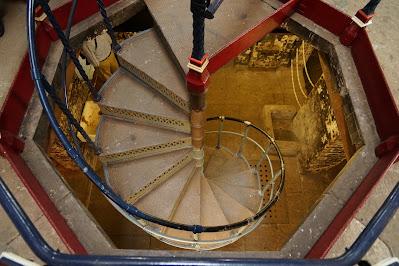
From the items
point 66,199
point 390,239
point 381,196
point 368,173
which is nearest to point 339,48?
point 368,173

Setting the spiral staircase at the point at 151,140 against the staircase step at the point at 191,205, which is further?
the staircase step at the point at 191,205

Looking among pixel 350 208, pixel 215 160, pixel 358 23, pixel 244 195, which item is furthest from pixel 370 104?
pixel 215 160

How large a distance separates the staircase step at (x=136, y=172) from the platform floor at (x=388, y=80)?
1243 mm

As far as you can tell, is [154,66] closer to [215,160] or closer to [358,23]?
[358,23]

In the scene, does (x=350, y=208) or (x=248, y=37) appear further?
(x=248, y=37)

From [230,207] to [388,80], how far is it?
274 cm

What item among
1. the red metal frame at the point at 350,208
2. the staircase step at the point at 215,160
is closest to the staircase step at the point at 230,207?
the staircase step at the point at 215,160

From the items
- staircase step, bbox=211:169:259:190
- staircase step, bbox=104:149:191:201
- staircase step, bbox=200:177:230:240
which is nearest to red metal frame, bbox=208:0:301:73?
staircase step, bbox=104:149:191:201

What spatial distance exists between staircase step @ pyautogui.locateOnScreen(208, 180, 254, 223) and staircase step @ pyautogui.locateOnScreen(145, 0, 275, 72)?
2.39 metres

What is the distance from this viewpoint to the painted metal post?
3059 millimetres

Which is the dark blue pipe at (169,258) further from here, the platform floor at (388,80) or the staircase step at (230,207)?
the staircase step at (230,207)

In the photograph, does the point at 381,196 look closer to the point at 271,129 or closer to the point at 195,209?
the point at 195,209

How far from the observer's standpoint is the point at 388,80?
3088 millimetres

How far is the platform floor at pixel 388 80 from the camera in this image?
2.48 m
